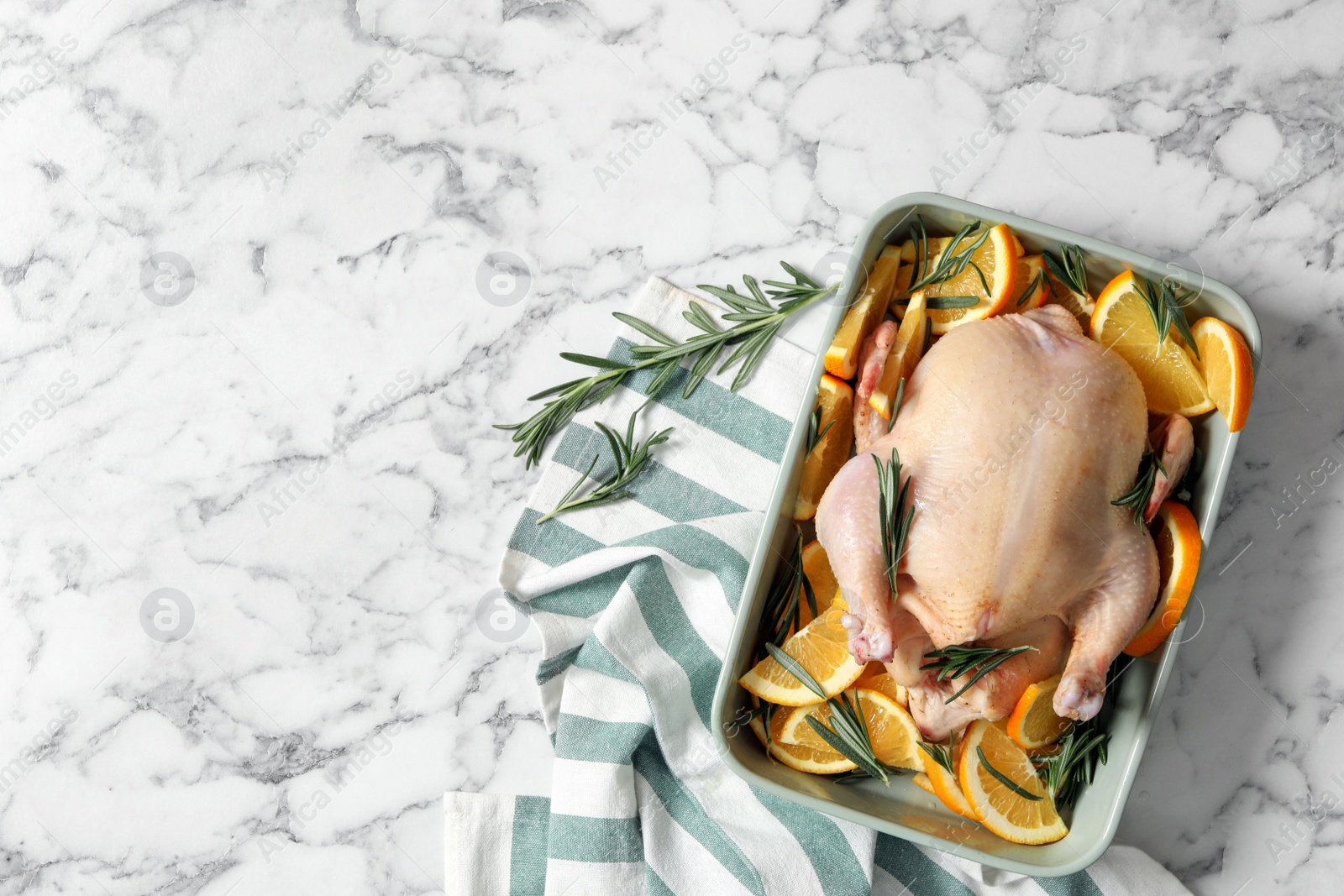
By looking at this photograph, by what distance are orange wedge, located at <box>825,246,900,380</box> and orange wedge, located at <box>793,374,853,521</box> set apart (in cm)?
3

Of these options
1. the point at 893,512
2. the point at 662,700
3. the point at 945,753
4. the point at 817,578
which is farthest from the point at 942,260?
the point at 662,700

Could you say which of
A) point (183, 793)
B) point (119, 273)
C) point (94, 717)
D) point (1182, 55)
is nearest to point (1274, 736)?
point (1182, 55)

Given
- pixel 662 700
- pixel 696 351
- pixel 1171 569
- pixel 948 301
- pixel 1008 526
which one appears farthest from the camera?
pixel 696 351

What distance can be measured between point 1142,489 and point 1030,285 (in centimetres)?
42

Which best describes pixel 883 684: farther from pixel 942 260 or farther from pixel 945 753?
pixel 942 260

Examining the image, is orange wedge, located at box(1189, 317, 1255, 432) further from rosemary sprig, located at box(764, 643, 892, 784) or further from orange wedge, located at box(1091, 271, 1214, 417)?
rosemary sprig, located at box(764, 643, 892, 784)

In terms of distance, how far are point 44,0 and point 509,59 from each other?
3.59 ft

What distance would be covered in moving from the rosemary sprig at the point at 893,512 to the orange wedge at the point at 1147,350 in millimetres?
475

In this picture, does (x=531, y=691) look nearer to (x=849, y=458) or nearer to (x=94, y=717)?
(x=849, y=458)

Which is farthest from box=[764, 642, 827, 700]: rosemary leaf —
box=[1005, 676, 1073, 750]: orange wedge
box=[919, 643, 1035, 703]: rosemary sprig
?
box=[1005, 676, 1073, 750]: orange wedge

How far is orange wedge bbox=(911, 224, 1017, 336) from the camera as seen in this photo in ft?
5.74

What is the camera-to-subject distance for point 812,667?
71.1 inches

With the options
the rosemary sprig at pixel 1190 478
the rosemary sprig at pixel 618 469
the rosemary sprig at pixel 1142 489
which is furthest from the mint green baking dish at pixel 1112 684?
the rosemary sprig at pixel 618 469

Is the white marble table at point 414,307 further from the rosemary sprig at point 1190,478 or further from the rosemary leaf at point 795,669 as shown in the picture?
the rosemary leaf at point 795,669
